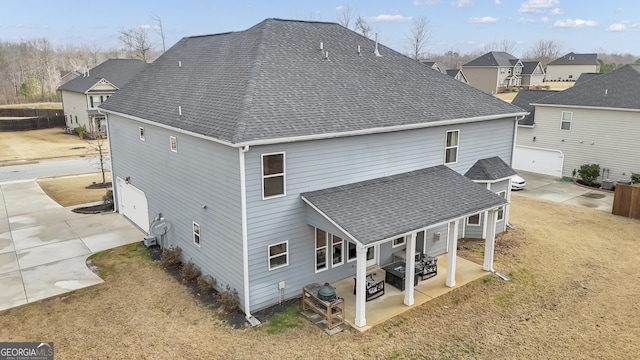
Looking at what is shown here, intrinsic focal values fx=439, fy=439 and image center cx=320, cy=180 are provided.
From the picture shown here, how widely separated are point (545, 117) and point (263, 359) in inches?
1085

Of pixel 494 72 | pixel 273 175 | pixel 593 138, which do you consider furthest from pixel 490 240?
pixel 494 72

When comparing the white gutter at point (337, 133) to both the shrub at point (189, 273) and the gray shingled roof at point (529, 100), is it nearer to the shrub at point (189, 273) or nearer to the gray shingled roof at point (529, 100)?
the shrub at point (189, 273)

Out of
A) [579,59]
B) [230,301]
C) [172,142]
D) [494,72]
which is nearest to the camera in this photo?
[230,301]

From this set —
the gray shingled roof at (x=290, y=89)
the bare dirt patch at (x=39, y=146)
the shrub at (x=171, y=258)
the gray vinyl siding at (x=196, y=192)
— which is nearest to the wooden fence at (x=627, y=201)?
the gray shingled roof at (x=290, y=89)

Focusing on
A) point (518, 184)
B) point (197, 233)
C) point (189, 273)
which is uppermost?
point (197, 233)

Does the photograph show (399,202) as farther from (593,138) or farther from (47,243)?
(593,138)

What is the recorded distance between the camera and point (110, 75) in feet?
163

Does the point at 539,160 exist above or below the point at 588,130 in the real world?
below

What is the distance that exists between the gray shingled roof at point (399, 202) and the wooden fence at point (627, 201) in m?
10.7

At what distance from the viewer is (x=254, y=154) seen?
11.6 meters

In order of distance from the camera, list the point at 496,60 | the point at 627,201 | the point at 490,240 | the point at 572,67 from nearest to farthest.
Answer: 1. the point at 490,240
2. the point at 627,201
3. the point at 496,60
4. the point at 572,67

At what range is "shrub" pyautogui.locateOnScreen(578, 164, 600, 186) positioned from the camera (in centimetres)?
2695

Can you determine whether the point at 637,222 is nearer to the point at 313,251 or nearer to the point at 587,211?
the point at 587,211

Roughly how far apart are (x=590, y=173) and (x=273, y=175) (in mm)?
23322
